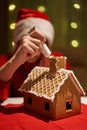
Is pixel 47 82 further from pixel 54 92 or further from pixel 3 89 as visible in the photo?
pixel 3 89

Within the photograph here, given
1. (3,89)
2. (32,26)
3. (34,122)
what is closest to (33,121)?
(34,122)

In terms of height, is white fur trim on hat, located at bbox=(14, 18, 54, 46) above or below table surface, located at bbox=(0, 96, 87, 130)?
above

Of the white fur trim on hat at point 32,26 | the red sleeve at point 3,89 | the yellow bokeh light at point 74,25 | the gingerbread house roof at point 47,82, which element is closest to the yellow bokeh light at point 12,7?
the yellow bokeh light at point 74,25

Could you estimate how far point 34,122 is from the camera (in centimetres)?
72

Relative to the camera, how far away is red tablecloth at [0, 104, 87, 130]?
682 mm

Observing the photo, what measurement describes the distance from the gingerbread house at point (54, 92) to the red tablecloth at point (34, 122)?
2cm

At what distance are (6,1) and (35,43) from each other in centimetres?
89

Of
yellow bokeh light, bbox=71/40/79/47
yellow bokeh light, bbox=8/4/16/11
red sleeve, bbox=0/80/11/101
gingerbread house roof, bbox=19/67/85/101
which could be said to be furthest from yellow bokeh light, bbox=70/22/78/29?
gingerbread house roof, bbox=19/67/85/101

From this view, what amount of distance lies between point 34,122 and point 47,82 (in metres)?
0.12

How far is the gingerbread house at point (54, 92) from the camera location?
738 mm

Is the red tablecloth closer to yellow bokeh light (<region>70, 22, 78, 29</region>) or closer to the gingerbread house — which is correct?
the gingerbread house

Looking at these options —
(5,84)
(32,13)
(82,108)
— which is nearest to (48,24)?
(32,13)

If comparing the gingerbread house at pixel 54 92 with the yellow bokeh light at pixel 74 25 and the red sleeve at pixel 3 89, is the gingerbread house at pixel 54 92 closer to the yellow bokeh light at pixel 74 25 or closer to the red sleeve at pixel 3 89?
the red sleeve at pixel 3 89

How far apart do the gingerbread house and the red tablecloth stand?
0.02 meters
